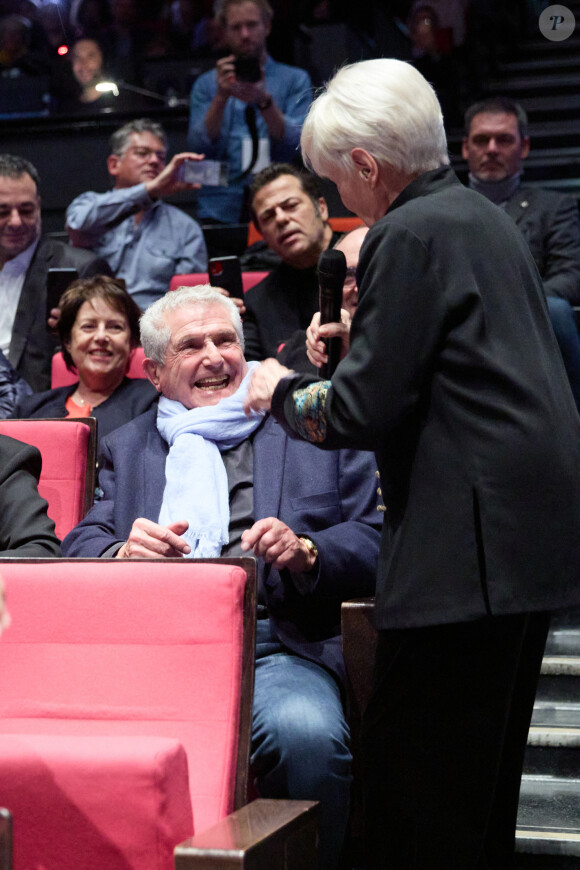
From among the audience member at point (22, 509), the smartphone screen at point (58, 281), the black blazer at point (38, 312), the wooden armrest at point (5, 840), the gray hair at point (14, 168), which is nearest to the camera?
the wooden armrest at point (5, 840)

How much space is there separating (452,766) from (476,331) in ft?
1.70

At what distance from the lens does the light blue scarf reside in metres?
1.80

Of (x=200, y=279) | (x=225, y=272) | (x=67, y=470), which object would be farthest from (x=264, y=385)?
(x=200, y=279)

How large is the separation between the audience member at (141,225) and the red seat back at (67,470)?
65.0 inches

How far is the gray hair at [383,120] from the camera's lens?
1.32 metres

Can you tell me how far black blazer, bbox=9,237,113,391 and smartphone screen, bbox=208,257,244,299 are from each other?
2.17 ft

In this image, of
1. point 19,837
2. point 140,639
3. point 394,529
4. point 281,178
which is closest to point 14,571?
point 140,639

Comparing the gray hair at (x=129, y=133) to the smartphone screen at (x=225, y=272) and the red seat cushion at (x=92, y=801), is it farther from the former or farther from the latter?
the red seat cushion at (x=92, y=801)

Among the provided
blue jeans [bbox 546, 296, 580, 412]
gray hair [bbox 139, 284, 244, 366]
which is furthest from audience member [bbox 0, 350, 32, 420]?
blue jeans [bbox 546, 296, 580, 412]

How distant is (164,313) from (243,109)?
2.44m

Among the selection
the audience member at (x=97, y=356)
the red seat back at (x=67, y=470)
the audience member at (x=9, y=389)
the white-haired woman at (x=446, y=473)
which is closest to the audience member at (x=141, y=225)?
the audience member at (x=9, y=389)

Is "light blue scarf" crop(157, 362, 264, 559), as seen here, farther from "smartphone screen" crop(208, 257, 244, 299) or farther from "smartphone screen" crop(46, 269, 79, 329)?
"smartphone screen" crop(46, 269, 79, 329)

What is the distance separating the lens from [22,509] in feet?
6.15

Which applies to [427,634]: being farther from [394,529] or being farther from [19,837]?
[19,837]
